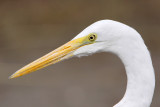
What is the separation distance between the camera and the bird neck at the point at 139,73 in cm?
307

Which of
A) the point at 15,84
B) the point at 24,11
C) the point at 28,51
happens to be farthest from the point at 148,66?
the point at 24,11

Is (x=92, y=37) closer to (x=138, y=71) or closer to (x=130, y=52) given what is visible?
(x=130, y=52)

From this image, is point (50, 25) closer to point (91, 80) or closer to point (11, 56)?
point (11, 56)

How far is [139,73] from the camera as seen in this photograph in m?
3.10

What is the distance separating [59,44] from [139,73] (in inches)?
267

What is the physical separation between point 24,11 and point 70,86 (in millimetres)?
2902

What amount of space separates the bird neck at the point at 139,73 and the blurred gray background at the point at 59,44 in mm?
4781

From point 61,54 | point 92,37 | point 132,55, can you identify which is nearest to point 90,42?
point 92,37

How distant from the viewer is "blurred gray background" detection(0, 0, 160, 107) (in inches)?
327

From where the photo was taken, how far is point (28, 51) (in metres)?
9.67

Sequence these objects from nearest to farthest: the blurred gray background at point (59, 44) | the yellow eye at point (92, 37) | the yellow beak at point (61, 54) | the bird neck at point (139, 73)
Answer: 1. the bird neck at point (139, 73)
2. the yellow eye at point (92, 37)
3. the yellow beak at point (61, 54)
4. the blurred gray background at point (59, 44)

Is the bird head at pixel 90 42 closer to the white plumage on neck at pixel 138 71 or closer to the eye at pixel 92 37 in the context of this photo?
the eye at pixel 92 37

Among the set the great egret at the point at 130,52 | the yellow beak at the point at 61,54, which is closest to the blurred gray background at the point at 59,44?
the yellow beak at the point at 61,54

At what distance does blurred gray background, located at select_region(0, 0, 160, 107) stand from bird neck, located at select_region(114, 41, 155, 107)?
478cm
